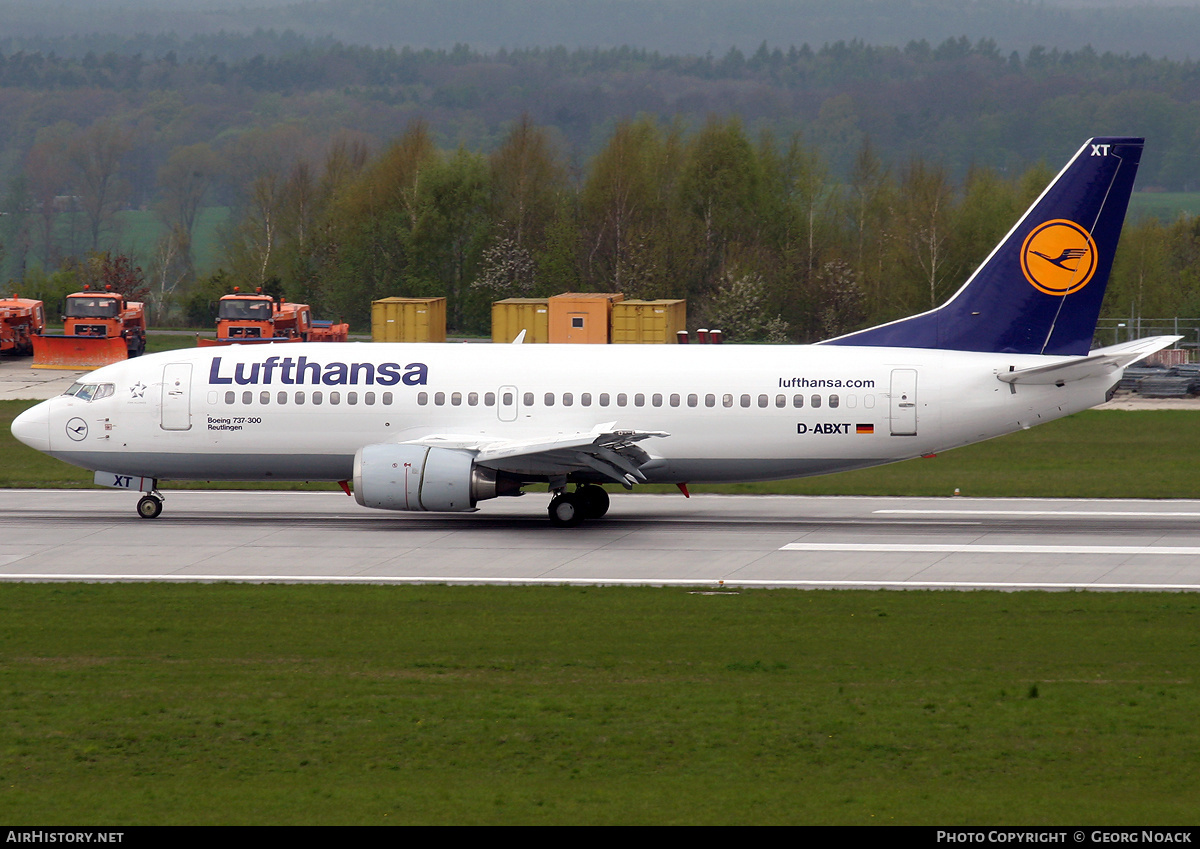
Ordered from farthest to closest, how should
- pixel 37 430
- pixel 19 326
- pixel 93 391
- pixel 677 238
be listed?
pixel 677 238
pixel 19 326
pixel 93 391
pixel 37 430

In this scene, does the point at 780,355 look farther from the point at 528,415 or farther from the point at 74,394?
the point at 74,394

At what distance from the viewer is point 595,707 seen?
1761 centimetres

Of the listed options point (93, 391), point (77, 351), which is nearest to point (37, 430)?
point (93, 391)

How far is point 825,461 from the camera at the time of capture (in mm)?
32625

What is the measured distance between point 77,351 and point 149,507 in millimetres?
41875

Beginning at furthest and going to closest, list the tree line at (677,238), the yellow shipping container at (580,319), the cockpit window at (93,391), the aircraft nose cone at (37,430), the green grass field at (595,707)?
the tree line at (677,238)
the yellow shipping container at (580,319)
the cockpit window at (93,391)
the aircraft nose cone at (37,430)
the green grass field at (595,707)

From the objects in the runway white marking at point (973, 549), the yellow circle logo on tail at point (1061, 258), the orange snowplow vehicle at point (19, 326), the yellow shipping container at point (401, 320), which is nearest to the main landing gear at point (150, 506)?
the runway white marking at point (973, 549)

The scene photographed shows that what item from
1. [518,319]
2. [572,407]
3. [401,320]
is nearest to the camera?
[572,407]

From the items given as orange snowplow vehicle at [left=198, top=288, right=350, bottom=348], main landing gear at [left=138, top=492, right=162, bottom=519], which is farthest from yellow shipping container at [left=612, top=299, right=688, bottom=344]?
main landing gear at [left=138, top=492, right=162, bottom=519]

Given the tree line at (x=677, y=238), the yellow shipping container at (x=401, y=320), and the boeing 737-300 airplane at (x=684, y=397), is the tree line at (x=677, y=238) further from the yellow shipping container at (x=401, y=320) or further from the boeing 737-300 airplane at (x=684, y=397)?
the boeing 737-300 airplane at (x=684, y=397)

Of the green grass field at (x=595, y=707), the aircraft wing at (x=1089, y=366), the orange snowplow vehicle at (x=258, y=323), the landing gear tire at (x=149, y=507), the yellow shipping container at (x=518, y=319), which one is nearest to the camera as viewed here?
the green grass field at (x=595, y=707)

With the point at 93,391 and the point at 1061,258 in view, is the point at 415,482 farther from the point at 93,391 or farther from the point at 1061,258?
the point at 1061,258

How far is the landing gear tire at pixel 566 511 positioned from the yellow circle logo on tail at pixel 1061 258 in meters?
11.2

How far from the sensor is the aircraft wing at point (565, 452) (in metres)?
30.5
